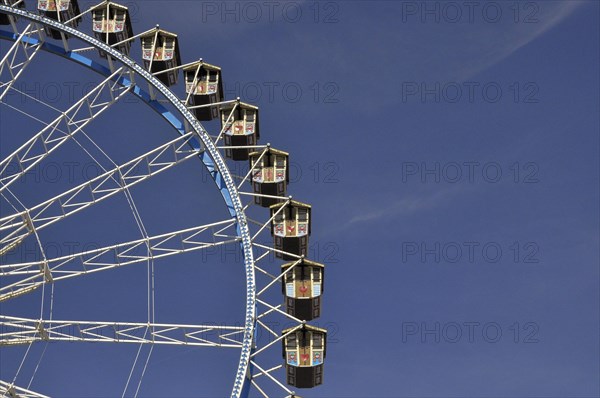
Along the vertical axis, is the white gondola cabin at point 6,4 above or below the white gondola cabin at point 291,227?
above

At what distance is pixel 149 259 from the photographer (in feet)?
98.2

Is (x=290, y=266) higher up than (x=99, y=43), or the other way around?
(x=99, y=43)

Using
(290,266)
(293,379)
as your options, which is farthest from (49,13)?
(293,379)

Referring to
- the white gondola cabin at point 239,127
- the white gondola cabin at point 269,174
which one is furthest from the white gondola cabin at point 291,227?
the white gondola cabin at point 239,127

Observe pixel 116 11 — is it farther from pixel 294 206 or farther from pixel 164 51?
pixel 294 206

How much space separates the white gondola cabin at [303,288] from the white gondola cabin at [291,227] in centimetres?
90

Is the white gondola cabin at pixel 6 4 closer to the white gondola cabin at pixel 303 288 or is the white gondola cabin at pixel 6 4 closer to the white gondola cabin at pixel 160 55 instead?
the white gondola cabin at pixel 160 55

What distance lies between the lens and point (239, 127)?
34.1 meters

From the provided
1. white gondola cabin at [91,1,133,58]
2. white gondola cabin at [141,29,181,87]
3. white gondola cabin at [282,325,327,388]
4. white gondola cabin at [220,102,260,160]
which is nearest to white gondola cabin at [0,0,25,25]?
white gondola cabin at [91,1,133,58]

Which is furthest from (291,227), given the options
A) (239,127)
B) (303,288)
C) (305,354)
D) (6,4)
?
(6,4)

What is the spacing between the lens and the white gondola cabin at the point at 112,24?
116ft

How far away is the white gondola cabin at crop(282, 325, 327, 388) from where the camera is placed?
29578mm

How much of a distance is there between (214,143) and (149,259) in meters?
3.62

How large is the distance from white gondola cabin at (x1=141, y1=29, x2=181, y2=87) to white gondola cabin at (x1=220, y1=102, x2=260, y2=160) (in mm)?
1941
